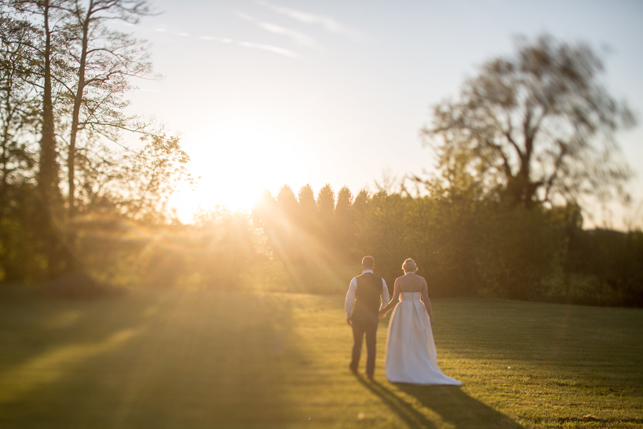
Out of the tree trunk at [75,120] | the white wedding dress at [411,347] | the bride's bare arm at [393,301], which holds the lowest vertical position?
the white wedding dress at [411,347]

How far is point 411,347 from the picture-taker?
8.34m

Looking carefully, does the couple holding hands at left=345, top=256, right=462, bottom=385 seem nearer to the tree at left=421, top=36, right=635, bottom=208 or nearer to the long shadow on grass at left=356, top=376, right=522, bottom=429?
the long shadow on grass at left=356, top=376, right=522, bottom=429

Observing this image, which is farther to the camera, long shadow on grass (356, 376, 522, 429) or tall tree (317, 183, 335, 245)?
tall tree (317, 183, 335, 245)

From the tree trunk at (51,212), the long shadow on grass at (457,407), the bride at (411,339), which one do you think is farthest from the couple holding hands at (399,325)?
the tree trunk at (51,212)

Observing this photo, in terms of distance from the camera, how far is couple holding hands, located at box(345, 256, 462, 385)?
7977 mm

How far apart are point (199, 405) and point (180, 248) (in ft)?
17.7

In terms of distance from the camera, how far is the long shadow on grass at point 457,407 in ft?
22.2

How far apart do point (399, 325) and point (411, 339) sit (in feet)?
1.09

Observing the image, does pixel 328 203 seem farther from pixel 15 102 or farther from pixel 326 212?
pixel 15 102

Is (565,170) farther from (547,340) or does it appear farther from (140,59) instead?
(140,59)

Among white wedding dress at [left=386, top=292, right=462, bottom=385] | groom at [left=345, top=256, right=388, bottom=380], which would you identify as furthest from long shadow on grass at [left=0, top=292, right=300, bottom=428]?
white wedding dress at [left=386, top=292, right=462, bottom=385]

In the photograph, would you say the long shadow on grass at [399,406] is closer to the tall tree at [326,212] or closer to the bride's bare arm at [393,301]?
the bride's bare arm at [393,301]

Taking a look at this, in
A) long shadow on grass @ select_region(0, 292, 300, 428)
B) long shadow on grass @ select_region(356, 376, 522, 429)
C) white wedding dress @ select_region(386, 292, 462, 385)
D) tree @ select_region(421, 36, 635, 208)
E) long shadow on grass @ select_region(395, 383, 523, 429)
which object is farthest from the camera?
tree @ select_region(421, 36, 635, 208)

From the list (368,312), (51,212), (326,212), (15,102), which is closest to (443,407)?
(368,312)
